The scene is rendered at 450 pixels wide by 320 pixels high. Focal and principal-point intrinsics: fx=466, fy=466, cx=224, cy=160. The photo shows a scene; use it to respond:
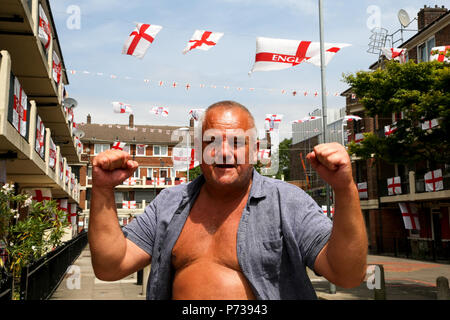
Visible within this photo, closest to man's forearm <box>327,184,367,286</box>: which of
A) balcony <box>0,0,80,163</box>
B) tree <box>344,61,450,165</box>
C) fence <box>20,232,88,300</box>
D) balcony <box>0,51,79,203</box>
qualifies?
fence <box>20,232,88,300</box>

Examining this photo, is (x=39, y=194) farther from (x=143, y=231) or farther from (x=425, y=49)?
(x=425, y=49)

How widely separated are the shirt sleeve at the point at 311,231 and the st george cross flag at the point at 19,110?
9.74m

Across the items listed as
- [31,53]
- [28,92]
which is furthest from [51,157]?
[31,53]

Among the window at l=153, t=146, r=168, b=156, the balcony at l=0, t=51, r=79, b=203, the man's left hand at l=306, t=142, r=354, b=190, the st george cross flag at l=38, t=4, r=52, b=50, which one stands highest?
the window at l=153, t=146, r=168, b=156

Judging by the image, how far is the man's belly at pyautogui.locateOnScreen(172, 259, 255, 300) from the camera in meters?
1.96

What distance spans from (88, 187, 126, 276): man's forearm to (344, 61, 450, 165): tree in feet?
46.8

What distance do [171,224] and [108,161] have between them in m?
0.44

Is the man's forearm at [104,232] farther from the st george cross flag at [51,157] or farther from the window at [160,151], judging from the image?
the window at [160,151]

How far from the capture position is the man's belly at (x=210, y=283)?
1.96 metres

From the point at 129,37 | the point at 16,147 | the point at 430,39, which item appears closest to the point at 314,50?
the point at 129,37

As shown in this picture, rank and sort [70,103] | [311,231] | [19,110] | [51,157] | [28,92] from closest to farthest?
[311,231] < [19,110] < [51,157] < [28,92] < [70,103]

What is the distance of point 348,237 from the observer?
1714mm

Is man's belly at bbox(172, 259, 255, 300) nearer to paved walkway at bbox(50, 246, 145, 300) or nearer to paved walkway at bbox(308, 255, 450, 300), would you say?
paved walkway at bbox(50, 246, 145, 300)

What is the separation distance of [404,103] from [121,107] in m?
14.6
